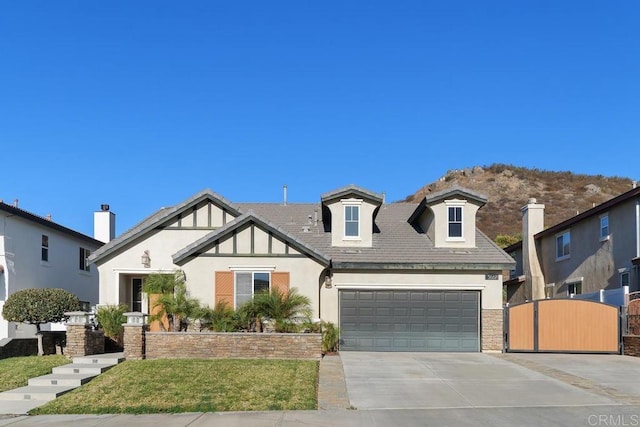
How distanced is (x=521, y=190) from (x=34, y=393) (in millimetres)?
69447

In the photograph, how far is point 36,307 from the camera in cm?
1848

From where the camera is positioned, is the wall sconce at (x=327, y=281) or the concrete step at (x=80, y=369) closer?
the concrete step at (x=80, y=369)

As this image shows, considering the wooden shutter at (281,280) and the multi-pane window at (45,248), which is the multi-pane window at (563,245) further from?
the multi-pane window at (45,248)

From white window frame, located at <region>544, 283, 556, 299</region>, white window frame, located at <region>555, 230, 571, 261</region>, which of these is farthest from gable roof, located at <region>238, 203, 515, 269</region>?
white window frame, located at <region>544, 283, 556, 299</region>

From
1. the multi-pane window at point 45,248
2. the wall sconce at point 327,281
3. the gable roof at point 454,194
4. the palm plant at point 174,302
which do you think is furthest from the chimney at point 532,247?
the multi-pane window at point 45,248

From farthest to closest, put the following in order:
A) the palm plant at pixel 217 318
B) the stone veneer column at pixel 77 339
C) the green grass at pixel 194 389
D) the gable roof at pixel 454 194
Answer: the gable roof at pixel 454 194 < the palm plant at pixel 217 318 < the stone veneer column at pixel 77 339 < the green grass at pixel 194 389

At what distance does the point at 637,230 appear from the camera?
21.0 m

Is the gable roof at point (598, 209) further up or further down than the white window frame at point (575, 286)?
further up

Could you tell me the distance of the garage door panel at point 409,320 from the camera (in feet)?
63.7

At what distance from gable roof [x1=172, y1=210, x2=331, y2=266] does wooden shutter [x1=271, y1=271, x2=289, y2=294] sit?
0.95m

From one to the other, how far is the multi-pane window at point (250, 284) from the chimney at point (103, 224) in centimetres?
1310

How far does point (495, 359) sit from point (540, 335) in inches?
100

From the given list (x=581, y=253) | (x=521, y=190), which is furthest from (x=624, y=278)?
(x=521, y=190)

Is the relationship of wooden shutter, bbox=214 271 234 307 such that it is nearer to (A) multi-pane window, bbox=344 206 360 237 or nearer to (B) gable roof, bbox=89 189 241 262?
(B) gable roof, bbox=89 189 241 262
